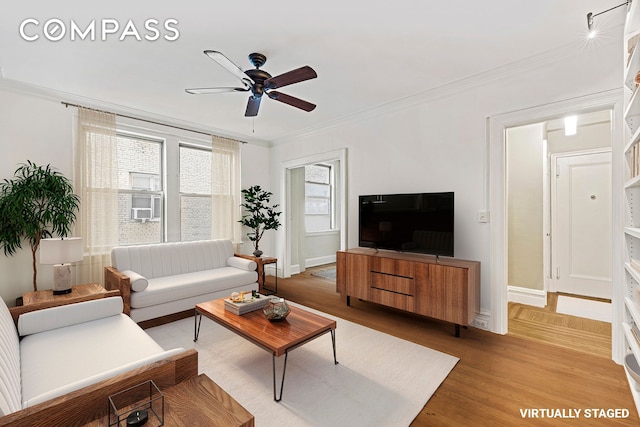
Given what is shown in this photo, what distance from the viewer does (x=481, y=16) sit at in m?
2.14

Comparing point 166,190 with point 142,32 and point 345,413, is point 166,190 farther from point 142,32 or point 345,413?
point 345,413

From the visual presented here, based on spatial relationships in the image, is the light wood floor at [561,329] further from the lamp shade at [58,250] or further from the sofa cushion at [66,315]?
the lamp shade at [58,250]

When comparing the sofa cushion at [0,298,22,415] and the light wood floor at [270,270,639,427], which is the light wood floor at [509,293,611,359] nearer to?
the light wood floor at [270,270,639,427]

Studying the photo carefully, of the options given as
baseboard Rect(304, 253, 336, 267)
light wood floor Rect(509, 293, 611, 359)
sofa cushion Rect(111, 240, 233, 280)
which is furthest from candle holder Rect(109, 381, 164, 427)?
baseboard Rect(304, 253, 336, 267)

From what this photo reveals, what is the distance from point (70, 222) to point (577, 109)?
17.6ft

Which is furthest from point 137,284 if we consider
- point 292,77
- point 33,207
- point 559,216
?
point 559,216

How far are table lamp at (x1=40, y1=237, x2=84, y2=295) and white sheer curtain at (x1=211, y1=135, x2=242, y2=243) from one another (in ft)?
6.87

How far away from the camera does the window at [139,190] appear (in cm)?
412

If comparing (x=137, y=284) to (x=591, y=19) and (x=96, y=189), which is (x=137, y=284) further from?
(x=591, y=19)

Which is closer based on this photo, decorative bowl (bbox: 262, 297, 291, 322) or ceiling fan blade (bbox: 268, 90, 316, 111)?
decorative bowl (bbox: 262, 297, 291, 322)

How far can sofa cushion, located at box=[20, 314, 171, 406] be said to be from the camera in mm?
1536

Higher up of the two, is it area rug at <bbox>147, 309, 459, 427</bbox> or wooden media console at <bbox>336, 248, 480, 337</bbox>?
wooden media console at <bbox>336, 248, 480, 337</bbox>

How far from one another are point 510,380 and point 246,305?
2175mm

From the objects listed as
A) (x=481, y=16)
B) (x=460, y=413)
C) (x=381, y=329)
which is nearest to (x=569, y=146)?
(x=481, y=16)
